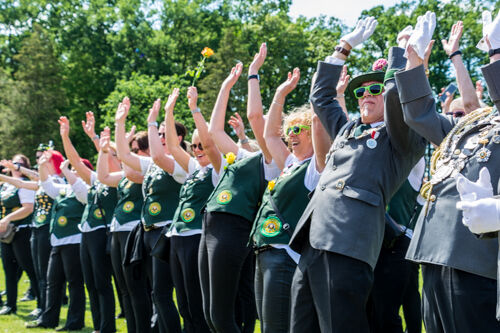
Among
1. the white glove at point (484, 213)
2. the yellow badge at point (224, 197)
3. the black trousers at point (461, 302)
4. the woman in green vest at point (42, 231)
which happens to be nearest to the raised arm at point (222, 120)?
the yellow badge at point (224, 197)

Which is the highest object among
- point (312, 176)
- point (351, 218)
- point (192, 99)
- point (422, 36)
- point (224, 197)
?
point (192, 99)

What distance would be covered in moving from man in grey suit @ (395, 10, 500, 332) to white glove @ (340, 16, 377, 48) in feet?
4.16

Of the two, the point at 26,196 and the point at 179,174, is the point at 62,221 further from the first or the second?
the point at 179,174

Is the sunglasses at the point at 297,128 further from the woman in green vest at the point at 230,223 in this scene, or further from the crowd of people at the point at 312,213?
the woman in green vest at the point at 230,223

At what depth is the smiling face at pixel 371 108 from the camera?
3781mm

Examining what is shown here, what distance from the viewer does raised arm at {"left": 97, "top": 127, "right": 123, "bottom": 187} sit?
7207mm

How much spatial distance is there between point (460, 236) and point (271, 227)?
181 cm

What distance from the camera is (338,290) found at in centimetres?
333

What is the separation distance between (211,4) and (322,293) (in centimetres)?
3554

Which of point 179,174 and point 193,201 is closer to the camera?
point 193,201

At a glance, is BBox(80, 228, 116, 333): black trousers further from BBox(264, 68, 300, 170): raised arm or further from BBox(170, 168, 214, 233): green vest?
BBox(264, 68, 300, 170): raised arm

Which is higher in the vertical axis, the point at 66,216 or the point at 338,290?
the point at 66,216

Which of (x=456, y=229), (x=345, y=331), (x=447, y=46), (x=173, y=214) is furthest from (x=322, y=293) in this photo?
(x=173, y=214)

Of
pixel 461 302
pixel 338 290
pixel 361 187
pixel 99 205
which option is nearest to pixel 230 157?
pixel 361 187
